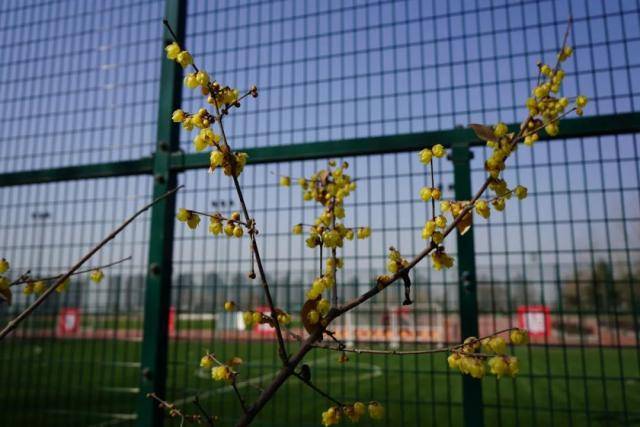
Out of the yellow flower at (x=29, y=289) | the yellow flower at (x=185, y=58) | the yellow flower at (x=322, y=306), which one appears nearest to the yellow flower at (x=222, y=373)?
the yellow flower at (x=322, y=306)

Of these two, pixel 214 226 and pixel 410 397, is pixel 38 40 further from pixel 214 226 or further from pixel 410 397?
pixel 410 397

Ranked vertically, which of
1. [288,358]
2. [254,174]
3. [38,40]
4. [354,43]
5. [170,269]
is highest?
[38,40]

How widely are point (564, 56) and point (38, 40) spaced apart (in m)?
2.95

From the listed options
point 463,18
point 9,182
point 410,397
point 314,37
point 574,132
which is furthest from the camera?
point 410,397

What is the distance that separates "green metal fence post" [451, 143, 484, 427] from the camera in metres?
2.06

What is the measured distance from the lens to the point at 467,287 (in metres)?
2.11

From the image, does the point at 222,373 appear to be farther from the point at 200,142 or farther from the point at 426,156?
the point at 426,156

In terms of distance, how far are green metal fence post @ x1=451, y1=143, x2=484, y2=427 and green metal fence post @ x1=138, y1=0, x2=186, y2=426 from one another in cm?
137

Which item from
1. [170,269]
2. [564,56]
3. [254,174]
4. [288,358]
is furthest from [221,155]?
[170,269]

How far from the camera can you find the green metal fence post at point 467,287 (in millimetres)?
2059

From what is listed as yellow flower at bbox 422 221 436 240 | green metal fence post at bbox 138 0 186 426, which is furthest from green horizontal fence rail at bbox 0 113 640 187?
yellow flower at bbox 422 221 436 240

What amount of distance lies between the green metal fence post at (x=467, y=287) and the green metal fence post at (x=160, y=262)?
1.37m

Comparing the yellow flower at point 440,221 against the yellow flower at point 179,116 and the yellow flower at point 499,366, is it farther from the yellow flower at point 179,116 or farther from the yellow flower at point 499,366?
the yellow flower at point 179,116

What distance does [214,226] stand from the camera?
1148 mm
